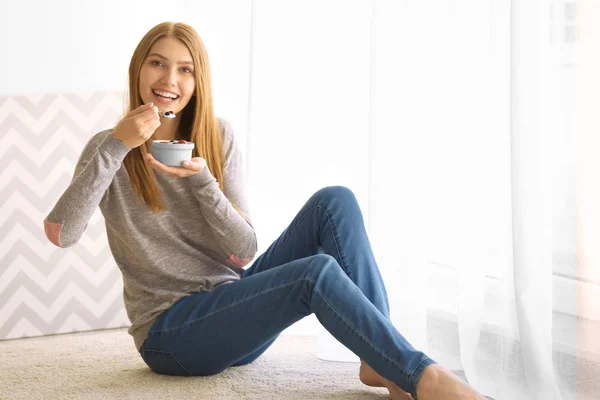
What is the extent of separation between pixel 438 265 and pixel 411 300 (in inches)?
4.8

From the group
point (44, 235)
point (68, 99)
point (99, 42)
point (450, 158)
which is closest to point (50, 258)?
point (44, 235)

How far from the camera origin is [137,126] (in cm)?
181

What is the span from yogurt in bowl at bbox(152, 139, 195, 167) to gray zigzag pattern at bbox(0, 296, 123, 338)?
3.79ft

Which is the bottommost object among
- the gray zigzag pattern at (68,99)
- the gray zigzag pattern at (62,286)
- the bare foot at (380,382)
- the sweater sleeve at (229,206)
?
the bare foot at (380,382)

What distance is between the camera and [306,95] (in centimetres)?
266

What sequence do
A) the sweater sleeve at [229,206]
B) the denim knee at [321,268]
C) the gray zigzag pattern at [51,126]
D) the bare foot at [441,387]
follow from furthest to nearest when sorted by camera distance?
the gray zigzag pattern at [51,126], the sweater sleeve at [229,206], the denim knee at [321,268], the bare foot at [441,387]

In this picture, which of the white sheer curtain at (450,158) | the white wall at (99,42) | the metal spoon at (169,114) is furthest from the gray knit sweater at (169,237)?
the white wall at (99,42)

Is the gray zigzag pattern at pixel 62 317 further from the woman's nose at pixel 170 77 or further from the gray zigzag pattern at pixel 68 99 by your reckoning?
the woman's nose at pixel 170 77

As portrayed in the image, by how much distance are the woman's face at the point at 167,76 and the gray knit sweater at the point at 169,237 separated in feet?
0.46

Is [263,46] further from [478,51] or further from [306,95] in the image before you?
[478,51]

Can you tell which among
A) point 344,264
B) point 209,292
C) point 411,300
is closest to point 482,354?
point 411,300

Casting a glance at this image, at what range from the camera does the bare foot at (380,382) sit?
1.79m

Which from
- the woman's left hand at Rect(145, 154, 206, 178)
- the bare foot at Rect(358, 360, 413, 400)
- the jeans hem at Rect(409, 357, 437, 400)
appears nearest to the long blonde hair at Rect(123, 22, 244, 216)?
the woman's left hand at Rect(145, 154, 206, 178)

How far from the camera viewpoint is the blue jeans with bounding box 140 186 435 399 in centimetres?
169
